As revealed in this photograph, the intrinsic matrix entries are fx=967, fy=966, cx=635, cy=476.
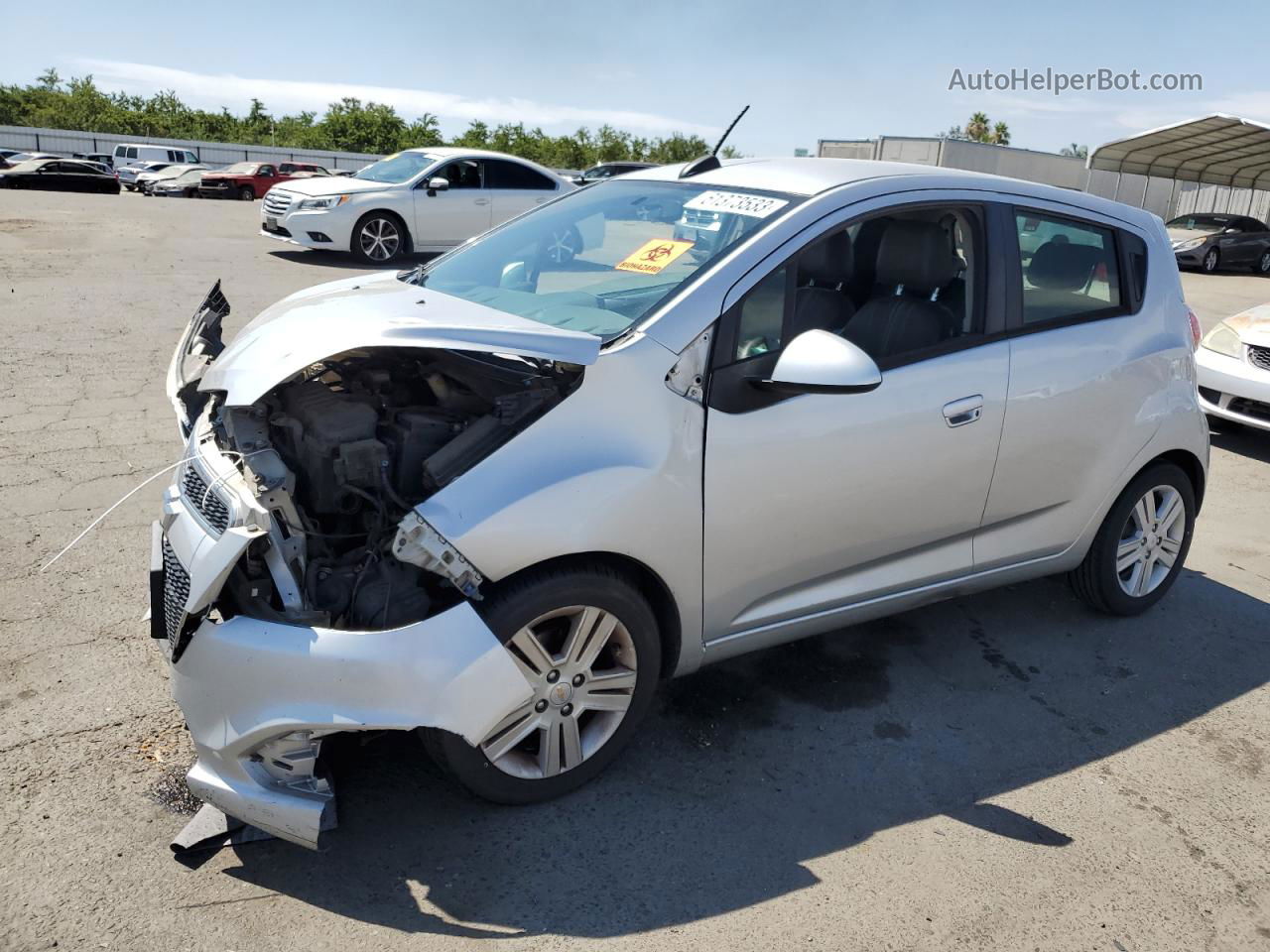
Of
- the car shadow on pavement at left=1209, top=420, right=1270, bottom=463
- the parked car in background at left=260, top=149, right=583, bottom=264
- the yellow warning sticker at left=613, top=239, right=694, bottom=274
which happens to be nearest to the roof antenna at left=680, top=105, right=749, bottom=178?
the yellow warning sticker at left=613, top=239, right=694, bottom=274

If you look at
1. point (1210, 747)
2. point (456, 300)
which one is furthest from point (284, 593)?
point (1210, 747)

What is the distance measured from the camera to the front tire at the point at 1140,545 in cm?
415

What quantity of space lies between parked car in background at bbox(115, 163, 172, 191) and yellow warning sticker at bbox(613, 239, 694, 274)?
117 ft

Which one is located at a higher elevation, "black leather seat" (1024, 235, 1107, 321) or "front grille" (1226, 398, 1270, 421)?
"black leather seat" (1024, 235, 1107, 321)

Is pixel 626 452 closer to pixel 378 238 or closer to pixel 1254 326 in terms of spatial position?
pixel 1254 326

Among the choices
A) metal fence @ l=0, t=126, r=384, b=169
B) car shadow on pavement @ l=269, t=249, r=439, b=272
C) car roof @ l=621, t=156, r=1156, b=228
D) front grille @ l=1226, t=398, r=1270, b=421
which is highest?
metal fence @ l=0, t=126, r=384, b=169

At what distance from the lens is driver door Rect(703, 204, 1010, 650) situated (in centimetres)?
297

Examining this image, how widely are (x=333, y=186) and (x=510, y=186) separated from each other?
2460mm

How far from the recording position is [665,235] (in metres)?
3.45

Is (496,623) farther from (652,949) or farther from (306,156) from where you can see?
(306,156)

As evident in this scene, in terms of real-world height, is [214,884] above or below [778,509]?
below

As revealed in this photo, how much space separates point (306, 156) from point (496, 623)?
54051 millimetres

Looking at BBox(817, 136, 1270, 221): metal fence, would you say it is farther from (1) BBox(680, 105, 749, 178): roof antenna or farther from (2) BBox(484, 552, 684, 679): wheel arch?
(2) BBox(484, 552, 684, 679): wheel arch

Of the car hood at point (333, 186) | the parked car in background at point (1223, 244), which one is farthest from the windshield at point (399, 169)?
the parked car in background at point (1223, 244)
